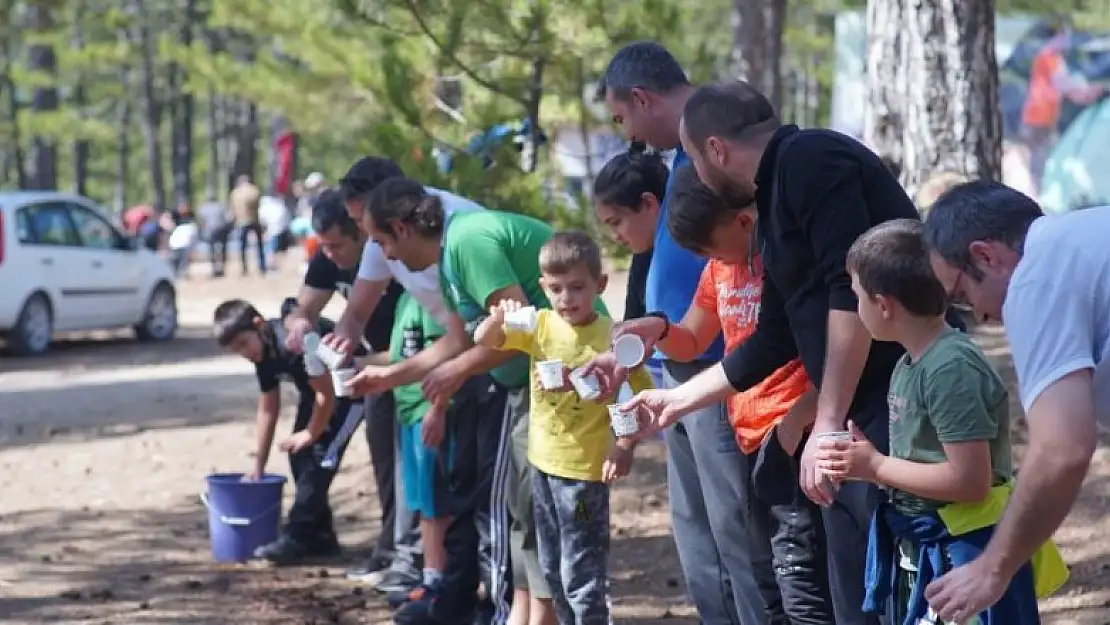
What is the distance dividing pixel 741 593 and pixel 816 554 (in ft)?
1.48

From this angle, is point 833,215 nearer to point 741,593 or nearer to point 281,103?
point 741,593

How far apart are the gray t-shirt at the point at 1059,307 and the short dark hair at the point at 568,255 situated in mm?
2333

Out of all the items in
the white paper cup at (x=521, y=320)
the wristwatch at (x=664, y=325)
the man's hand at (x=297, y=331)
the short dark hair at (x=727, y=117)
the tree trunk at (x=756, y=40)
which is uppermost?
the tree trunk at (x=756, y=40)

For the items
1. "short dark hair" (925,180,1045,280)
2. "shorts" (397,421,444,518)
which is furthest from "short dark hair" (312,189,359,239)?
"short dark hair" (925,180,1045,280)

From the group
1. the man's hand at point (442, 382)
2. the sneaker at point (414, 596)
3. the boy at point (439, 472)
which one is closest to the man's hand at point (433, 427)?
the boy at point (439, 472)

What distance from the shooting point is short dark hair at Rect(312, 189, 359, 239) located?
6.77 metres

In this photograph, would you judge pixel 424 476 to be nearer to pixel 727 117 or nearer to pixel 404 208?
pixel 404 208

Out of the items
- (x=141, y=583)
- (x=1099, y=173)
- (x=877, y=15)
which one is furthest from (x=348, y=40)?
(x=141, y=583)

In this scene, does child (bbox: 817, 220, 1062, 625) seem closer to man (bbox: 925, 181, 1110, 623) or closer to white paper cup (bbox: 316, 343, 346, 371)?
man (bbox: 925, 181, 1110, 623)

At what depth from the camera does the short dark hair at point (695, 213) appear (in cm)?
426

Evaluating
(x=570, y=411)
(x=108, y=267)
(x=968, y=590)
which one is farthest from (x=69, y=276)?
(x=968, y=590)

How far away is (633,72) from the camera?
194 inches

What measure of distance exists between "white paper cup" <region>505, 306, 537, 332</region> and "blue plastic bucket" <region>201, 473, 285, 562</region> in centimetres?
270

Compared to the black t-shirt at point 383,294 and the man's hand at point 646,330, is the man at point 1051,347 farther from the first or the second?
the black t-shirt at point 383,294
